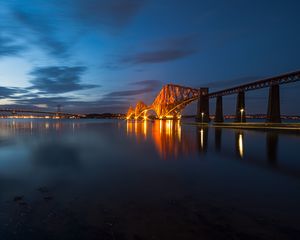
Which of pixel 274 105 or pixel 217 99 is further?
pixel 217 99

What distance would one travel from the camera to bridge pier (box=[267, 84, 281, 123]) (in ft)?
144

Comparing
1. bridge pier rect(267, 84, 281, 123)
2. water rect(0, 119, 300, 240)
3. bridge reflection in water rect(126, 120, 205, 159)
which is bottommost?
bridge reflection in water rect(126, 120, 205, 159)

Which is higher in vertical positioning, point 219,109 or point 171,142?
point 219,109

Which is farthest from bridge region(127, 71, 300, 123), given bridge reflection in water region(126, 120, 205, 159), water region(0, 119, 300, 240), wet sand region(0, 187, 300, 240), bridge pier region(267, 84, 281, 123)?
wet sand region(0, 187, 300, 240)

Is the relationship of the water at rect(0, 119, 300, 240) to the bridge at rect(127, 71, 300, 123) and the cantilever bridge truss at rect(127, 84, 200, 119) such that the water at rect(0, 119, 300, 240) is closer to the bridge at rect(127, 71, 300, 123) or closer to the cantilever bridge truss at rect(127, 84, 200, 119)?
the bridge at rect(127, 71, 300, 123)

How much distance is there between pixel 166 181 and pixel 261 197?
3.95 meters

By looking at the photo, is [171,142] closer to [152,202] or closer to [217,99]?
[152,202]

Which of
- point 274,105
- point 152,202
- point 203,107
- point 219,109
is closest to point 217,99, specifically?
point 219,109

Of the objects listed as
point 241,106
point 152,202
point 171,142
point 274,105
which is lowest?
point 171,142

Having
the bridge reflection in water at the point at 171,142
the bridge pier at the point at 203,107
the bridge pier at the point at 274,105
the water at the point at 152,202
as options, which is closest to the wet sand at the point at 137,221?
the water at the point at 152,202

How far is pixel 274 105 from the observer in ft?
144

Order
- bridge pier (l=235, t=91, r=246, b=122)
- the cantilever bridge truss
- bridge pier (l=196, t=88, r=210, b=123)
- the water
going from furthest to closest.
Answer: the cantilever bridge truss < bridge pier (l=196, t=88, r=210, b=123) < bridge pier (l=235, t=91, r=246, b=122) < the water

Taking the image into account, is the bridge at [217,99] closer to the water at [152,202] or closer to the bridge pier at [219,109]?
the bridge pier at [219,109]

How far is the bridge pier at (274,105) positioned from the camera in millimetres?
43781
